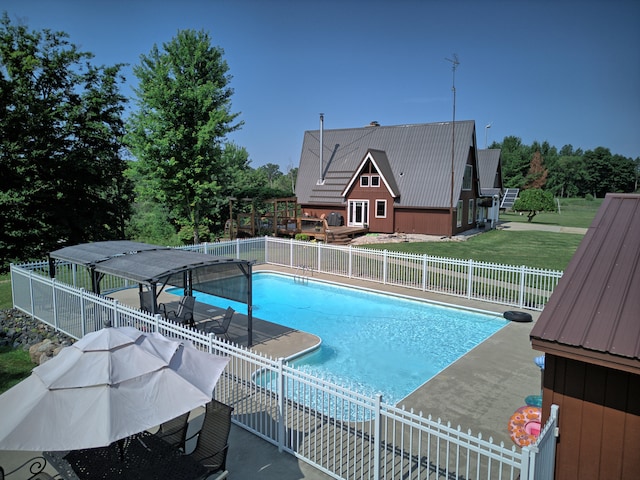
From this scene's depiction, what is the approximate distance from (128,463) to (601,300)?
19.6ft

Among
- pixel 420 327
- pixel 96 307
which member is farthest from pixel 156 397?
pixel 420 327

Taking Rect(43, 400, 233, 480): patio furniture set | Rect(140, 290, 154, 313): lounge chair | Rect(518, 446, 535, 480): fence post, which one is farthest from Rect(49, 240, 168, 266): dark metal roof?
Rect(518, 446, 535, 480): fence post

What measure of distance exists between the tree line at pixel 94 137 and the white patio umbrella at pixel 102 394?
20870mm

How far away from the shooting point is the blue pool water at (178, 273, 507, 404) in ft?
36.3

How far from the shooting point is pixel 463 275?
16.4m

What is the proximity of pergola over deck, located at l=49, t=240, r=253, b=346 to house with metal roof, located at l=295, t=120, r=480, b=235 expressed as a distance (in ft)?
69.8

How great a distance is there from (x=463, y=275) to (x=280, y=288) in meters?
7.91

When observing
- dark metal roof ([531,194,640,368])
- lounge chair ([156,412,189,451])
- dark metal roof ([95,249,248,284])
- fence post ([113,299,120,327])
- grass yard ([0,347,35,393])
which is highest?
dark metal roof ([531,194,640,368])

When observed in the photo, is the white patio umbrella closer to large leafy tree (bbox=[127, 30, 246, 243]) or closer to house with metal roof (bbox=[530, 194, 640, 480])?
house with metal roof (bbox=[530, 194, 640, 480])

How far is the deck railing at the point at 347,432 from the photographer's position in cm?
507

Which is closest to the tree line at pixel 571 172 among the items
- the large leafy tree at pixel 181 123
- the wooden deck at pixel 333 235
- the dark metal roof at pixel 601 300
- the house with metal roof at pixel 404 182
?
the house with metal roof at pixel 404 182

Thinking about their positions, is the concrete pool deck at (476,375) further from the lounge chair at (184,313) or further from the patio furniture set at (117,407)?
the patio furniture set at (117,407)

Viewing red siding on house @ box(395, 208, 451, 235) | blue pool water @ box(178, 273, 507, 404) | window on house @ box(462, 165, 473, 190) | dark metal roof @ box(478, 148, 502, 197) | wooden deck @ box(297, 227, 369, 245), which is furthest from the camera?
dark metal roof @ box(478, 148, 502, 197)

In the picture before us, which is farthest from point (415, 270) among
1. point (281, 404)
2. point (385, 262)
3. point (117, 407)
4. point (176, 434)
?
point (117, 407)
